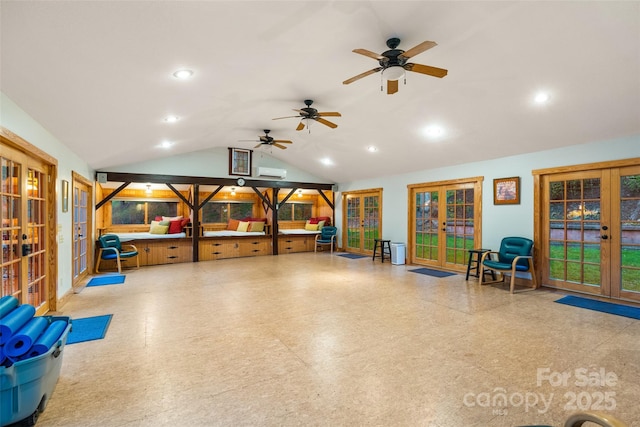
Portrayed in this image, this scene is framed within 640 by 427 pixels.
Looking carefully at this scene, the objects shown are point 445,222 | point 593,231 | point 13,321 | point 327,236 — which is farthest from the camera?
point 327,236

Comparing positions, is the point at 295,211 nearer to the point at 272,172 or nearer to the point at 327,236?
the point at 327,236

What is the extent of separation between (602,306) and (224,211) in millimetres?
8839

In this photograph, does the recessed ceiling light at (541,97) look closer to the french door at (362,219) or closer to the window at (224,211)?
the french door at (362,219)

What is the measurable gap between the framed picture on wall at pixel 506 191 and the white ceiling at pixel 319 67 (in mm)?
543

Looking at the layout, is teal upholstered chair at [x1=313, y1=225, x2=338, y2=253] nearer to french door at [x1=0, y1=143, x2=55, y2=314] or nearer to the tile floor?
the tile floor

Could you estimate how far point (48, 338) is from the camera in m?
2.04

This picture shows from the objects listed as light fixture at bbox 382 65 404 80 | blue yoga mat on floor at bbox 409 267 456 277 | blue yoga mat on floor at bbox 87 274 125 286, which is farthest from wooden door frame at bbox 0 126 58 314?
blue yoga mat on floor at bbox 409 267 456 277

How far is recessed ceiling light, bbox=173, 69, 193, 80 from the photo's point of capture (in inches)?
125

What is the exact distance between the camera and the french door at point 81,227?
535 centimetres

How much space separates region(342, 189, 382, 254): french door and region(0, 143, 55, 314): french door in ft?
23.0

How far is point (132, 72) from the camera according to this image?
2992 millimetres

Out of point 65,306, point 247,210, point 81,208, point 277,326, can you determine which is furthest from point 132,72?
point 247,210

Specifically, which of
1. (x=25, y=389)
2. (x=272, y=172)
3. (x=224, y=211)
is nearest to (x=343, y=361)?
(x=25, y=389)

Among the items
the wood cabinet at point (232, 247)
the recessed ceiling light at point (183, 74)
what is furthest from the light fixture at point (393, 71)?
the wood cabinet at point (232, 247)
